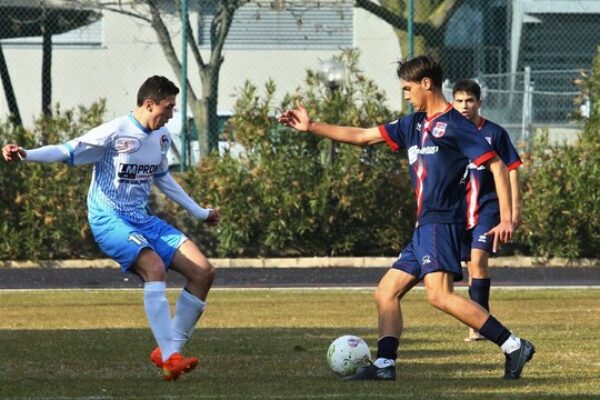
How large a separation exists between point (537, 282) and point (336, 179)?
3547 millimetres

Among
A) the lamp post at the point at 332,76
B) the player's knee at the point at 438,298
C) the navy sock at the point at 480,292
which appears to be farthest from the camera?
the lamp post at the point at 332,76

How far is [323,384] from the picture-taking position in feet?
26.2

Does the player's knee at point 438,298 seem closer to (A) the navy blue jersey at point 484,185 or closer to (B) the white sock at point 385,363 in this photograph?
(B) the white sock at point 385,363

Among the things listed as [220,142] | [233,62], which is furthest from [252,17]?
[220,142]

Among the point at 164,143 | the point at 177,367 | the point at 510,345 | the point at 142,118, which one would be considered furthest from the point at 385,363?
the point at 142,118

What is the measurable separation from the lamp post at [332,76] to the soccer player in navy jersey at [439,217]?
11.5 metres

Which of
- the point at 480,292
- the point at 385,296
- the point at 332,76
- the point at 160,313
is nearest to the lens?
the point at 385,296

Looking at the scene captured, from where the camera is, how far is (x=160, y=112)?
346 inches

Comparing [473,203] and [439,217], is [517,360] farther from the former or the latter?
[473,203]

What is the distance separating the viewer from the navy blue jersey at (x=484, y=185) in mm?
10445

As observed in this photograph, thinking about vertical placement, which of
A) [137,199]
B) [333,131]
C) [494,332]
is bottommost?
[494,332]

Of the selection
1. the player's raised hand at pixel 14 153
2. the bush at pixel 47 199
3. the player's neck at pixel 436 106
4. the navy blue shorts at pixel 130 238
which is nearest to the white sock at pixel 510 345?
the player's neck at pixel 436 106

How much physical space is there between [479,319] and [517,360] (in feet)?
1.03

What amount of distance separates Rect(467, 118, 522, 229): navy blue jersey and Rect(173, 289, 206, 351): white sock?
2603mm
